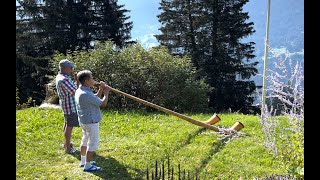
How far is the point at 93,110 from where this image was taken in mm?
5629

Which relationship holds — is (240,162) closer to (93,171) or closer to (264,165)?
(264,165)

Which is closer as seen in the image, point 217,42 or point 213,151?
point 213,151

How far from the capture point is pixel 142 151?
6.94 meters

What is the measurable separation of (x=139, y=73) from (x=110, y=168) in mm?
7017

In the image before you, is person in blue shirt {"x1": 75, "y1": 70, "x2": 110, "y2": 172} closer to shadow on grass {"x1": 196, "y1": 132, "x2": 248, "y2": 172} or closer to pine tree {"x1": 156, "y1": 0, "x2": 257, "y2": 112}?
shadow on grass {"x1": 196, "y1": 132, "x2": 248, "y2": 172}

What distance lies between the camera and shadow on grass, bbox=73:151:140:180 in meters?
5.76

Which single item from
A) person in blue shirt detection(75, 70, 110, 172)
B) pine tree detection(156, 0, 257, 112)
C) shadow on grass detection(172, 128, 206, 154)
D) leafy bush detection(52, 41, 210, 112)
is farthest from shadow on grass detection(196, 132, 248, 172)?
pine tree detection(156, 0, 257, 112)

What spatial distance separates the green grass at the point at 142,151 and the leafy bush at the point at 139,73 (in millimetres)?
3294

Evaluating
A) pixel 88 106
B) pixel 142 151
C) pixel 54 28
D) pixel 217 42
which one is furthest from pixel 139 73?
pixel 217 42

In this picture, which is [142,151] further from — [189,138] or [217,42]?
[217,42]

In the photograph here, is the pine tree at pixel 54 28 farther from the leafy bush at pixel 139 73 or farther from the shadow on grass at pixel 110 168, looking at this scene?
the shadow on grass at pixel 110 168

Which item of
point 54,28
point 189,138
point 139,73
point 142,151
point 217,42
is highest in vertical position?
point 54,28

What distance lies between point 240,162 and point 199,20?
2290cm

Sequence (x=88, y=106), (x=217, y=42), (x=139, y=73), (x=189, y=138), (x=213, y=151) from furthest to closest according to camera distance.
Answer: (x=217, y=42) → (x=139, y=73) → (x=189, y=138) → (x=213, y=151) → (x=88, y=106)
